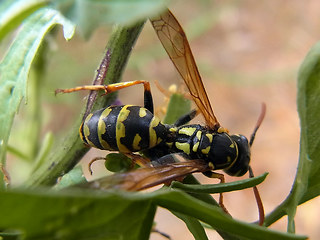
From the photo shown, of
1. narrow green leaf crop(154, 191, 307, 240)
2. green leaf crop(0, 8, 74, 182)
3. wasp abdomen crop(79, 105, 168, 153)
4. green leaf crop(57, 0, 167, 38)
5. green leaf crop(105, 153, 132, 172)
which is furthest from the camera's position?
wasp abdomen crop(79, 105, 168, 153)

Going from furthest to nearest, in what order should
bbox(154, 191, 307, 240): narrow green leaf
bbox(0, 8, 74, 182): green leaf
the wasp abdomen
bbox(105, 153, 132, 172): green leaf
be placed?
1. the wasp abdomen
2. bbox(105, 153, 132, 172): green leaf
3. bbox(0, 8, 74, 182): green leaf
4. bbox(154, 191, 307, 240): narrow green leaf

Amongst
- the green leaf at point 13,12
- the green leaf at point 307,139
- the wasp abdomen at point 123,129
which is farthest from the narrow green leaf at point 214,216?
the wasp abdomen at point 123,129

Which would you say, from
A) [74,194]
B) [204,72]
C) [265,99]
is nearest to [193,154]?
[74,194]

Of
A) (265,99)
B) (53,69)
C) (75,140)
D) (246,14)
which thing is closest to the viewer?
(75,140)

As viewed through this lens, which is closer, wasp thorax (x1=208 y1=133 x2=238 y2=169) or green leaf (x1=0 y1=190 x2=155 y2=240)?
green leaf (x1=0 y1=190 x2=155 y2=240)

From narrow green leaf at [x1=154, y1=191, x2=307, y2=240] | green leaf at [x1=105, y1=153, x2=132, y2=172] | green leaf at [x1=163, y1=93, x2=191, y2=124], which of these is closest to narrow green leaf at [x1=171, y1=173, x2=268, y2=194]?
narrow green leaf at [x1=154, y1=191, x2=307, y2=240]

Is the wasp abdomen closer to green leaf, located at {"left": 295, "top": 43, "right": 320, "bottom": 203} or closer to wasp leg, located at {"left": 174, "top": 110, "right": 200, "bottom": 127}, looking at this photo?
wasp leg, located at {"left": 174, "top": 110, "right": 200, "bottom": 127}

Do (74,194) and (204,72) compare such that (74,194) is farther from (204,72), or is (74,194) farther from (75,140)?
(204,72)

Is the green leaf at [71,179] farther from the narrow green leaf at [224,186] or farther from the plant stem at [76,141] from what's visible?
the narrow green leaf at [224,186]
